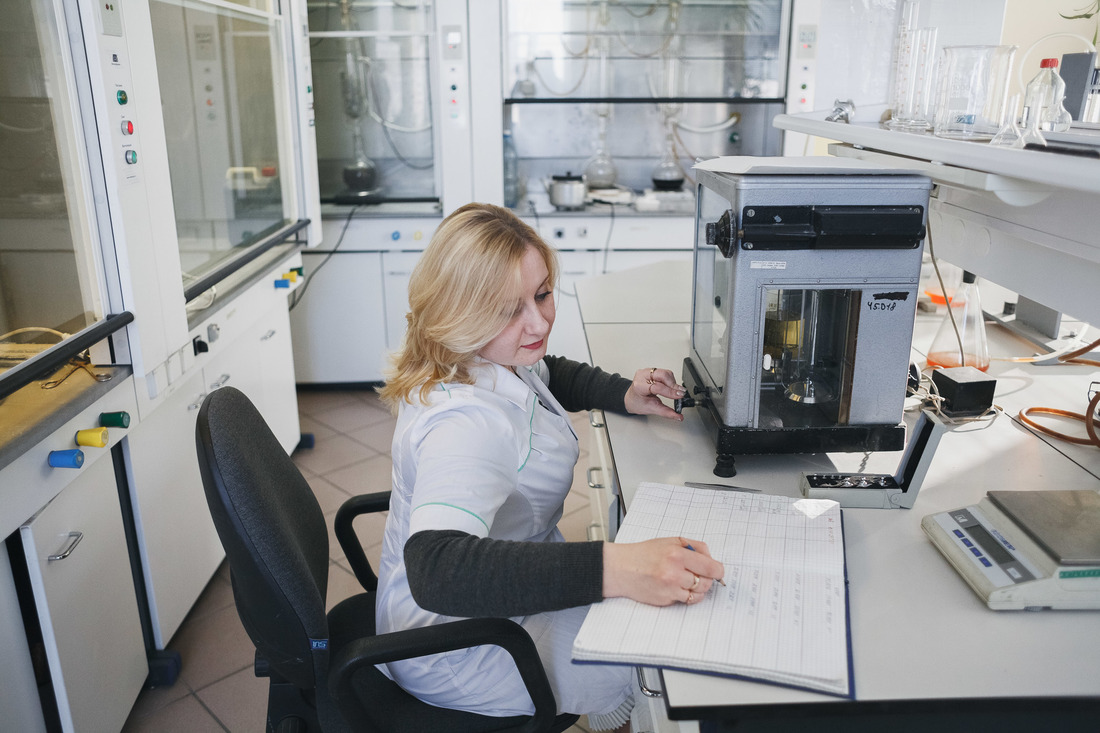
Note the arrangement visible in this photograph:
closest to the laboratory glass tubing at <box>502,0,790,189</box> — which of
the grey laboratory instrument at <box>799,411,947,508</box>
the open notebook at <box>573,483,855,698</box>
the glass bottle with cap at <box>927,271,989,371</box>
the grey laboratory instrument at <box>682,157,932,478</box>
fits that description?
the glass bottle with cap at <box>927,271,989,371</box>

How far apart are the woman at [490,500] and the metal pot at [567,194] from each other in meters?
2.38

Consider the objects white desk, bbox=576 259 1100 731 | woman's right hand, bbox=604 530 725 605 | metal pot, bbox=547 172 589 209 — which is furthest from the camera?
metal pot, bbox=547 172 589 209

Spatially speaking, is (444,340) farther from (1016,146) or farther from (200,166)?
(200,166)

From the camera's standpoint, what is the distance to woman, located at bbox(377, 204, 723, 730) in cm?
97

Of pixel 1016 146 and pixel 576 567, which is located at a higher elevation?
pixel 1016 146

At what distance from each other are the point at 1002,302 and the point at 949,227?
634 mm

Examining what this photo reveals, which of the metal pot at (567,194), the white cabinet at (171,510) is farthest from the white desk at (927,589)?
the metal pot at (567,194)

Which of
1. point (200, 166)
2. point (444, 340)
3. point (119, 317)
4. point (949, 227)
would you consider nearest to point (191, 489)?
point (119, 317)

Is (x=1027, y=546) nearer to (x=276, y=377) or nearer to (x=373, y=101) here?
(x=276, y=377)

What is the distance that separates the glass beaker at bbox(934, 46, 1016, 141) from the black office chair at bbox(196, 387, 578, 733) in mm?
1180

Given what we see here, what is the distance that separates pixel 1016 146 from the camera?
115 centimetres

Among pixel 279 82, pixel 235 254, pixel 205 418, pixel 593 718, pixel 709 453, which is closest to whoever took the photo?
pixel 205 418

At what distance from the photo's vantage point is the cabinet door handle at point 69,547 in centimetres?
142

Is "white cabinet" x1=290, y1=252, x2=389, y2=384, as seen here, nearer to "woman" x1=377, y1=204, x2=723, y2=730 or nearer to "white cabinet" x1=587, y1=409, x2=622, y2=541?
"white cabinet" x1=587, y1=409, x2=622, y2=541
